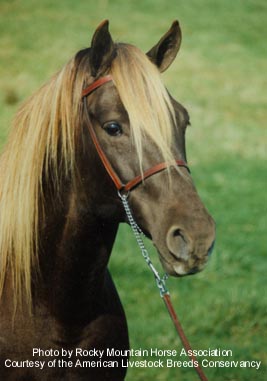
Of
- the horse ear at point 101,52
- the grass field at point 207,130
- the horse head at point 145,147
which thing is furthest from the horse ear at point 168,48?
the grass field at point 207,130

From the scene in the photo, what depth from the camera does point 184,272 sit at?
8.87 ft

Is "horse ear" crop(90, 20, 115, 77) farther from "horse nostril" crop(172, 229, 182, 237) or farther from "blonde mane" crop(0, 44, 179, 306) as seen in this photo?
"horse nostril" crop(172, 229, 182, 237)

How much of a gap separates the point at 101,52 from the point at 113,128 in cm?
33

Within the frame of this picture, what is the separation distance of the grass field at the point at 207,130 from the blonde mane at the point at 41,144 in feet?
1.37

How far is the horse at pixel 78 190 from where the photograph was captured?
2.86m

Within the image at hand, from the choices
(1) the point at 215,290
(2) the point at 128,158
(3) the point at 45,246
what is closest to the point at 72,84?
(2) the point at 128,158

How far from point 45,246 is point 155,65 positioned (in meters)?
0.87

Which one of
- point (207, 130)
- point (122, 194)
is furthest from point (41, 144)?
point (207, 130)

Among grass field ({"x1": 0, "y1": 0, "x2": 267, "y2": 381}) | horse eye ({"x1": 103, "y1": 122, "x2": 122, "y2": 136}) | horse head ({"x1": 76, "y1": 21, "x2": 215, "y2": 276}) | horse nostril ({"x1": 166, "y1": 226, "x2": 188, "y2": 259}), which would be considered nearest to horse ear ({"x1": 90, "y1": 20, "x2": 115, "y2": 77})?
horse head ({"x1": 76, "y1": 21, "x2": 215, "y2": 276})

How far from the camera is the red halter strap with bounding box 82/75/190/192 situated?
2816 mm

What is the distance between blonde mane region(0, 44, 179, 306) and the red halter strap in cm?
5

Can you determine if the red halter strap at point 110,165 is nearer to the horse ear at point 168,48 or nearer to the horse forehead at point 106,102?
the horse forehead at point 106,102

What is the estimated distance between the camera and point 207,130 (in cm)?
1376

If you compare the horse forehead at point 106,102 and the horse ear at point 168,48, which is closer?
the horse forehead at point 106,102
